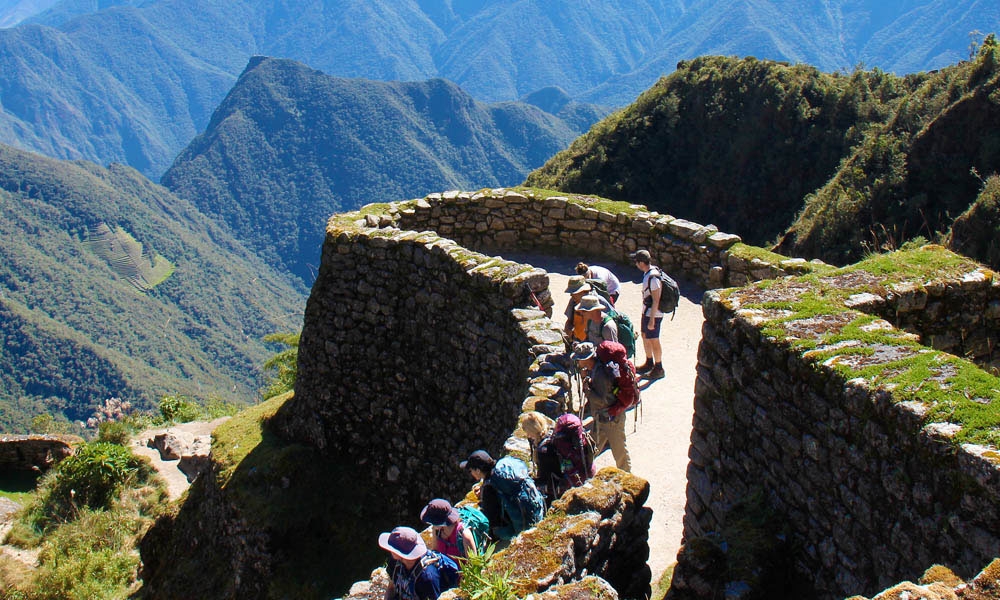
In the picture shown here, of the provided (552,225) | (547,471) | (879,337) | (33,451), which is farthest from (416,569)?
(33,451)

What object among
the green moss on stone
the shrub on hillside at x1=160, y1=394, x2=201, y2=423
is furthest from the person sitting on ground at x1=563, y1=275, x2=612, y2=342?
the shrub on hillside at x1=160, y1=394, x2=201, y2=423

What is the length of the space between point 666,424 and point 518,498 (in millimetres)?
3987

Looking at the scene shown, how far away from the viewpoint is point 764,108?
39.1m

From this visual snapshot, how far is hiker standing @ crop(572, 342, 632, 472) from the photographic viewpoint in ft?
27.9

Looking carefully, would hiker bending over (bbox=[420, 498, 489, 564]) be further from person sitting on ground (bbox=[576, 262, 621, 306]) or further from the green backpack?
person sitting on ground (bbox=[576, 262, 621, 306])

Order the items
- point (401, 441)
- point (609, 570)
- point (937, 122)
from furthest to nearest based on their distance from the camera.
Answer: point (937, 122), point (401, 441), point (609, 570)

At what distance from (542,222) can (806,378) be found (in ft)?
35.1

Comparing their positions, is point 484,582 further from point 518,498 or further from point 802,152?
point 802,152

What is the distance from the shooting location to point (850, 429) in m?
5.59

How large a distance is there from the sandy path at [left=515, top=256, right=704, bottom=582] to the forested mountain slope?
724 cm

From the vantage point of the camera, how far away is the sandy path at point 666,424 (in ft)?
27.8

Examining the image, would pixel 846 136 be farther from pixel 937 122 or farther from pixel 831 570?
pixel 831 570

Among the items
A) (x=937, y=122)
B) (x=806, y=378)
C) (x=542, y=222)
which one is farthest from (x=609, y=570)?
(x=937, y=122)

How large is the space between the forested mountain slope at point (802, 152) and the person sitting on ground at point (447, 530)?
1390 centimetres
